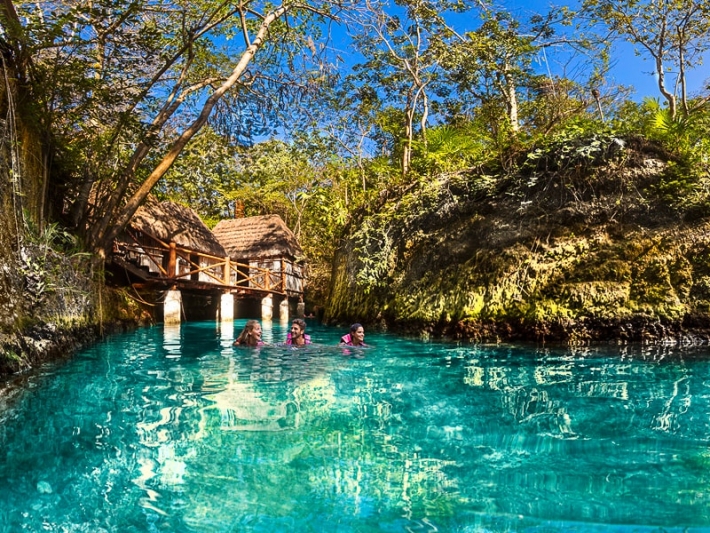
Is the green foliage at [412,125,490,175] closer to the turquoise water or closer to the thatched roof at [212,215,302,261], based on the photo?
the turquoise water

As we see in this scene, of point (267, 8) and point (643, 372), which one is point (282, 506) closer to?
point (643, 372)

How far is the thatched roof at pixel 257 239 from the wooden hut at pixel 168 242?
112 inches

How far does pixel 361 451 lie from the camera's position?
11.2 ft

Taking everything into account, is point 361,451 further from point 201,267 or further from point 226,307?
point 226,307

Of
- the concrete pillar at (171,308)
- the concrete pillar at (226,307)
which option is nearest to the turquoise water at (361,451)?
Answer: the concrete pillar at (171,308)

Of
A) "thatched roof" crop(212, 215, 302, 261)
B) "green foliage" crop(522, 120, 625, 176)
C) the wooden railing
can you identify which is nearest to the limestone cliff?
"green foliage" crop(522, 120, 625, 176)

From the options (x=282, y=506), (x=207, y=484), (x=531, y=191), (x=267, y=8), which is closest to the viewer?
(x=282, y=506)

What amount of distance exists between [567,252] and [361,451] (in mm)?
7746

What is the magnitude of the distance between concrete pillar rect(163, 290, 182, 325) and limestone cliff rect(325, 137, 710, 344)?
840 centimetres

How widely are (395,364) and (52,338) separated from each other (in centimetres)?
547

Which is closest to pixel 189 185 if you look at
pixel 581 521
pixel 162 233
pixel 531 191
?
pixel 162 233

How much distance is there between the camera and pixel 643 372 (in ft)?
20.0

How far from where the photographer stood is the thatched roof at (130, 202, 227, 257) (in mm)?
17859

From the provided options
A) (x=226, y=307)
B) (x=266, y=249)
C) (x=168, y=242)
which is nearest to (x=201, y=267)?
(x=168, y=242)
